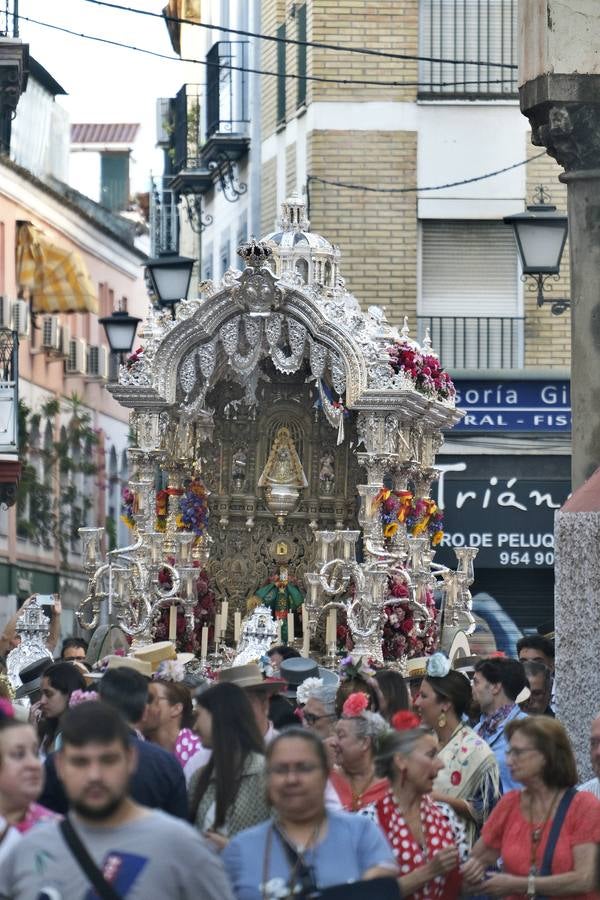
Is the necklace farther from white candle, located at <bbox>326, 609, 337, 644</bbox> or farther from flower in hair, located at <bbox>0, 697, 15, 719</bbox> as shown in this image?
white candle, located at <bbox>326, 609, 337, 644</bbox>

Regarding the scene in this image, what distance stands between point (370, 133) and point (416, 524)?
749 centimetres

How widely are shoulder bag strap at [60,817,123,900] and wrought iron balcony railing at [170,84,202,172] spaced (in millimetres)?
27345

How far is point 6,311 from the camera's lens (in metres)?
42.7

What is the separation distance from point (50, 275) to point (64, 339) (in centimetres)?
299

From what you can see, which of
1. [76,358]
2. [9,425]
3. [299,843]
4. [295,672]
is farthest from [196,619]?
[76,358]

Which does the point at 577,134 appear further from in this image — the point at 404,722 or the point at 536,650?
the point at 404,722

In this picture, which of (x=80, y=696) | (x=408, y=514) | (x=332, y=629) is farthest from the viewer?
(x=408, y=514)

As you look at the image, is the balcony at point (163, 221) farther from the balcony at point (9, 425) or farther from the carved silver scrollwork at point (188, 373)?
the carved silver scrollwork at point (188, 373)

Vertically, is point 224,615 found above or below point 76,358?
below

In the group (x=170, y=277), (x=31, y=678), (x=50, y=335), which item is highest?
(x=50, y=335)

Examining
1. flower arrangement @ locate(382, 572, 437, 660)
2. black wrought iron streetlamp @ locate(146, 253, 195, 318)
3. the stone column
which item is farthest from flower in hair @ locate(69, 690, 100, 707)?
black wrought iron streetlamp @ locate(146, 253, 195, 318)

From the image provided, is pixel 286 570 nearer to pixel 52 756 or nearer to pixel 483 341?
pixel 483 341

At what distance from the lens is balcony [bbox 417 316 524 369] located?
26562 millimetres

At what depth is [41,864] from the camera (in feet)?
21.3
